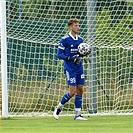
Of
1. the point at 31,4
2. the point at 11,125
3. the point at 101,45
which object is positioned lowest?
the point at 11,125

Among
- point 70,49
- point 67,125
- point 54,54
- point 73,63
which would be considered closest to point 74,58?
point 73,63

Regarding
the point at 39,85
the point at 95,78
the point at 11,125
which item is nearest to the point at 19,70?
the point at 39,85

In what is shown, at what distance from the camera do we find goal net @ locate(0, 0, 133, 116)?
1350 cm

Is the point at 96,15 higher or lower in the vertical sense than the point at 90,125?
higher

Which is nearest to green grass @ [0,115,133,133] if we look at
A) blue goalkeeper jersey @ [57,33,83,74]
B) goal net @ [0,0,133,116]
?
blue goalkeeper jersey @ [57,33,83,74]

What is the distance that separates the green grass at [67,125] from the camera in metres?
9.42

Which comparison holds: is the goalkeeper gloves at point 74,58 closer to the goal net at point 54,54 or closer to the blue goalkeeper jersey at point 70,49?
the blue goalkeeper jersey at point 70,49

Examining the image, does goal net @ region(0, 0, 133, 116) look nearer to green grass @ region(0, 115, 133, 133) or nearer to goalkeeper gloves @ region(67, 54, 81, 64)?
green grass @ region(0, 115, 133, 133)

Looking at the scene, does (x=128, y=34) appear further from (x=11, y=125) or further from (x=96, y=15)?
(x=11, y=125)

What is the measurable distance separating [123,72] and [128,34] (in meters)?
0.88

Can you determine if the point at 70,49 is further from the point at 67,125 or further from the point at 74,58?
the point at 67,125

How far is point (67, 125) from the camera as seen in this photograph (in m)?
10.5

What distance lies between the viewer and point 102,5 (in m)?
14.0

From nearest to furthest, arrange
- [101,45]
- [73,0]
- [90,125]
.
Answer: [90,125] → [101,45] → [73,0]
